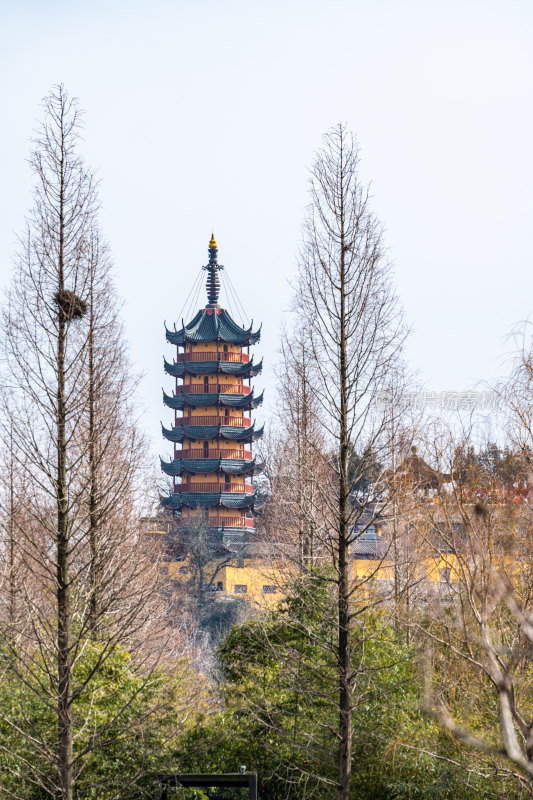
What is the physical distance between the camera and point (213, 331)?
160ft

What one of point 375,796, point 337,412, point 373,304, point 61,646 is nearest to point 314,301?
point 373,304

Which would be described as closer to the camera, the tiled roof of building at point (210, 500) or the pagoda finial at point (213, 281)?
the tiled roof of building at point (210, 500)

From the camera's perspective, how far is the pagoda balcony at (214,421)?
48.4 metres

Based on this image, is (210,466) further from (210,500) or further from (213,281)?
(213,281)

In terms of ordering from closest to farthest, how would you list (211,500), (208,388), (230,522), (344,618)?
(344,618) → (211,500) → (230,522) → (208,388)

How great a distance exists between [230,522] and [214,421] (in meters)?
5.27

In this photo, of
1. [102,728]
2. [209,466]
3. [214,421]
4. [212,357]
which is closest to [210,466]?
[209,466]

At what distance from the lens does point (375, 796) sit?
33.7 ft

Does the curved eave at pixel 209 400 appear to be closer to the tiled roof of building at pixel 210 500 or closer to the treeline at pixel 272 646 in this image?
the tiled roof of building at pixel 210 500

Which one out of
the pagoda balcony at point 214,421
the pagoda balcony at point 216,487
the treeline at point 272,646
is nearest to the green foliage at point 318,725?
the treeline at point 272,646

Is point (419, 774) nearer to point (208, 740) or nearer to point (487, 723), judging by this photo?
point (487, 723)

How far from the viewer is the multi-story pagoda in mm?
47219

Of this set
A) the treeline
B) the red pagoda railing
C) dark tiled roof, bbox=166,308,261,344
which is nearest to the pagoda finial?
dark tiled roof, bbox=166,308,261,344

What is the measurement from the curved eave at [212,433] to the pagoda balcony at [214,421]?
280mm
